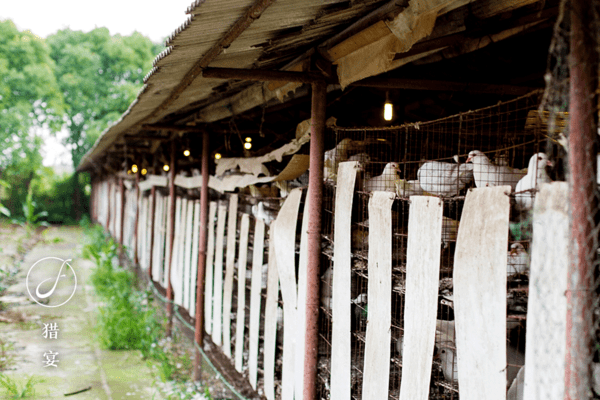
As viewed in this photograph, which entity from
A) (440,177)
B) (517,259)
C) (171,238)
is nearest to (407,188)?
(440,177)

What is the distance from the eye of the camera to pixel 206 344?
27.1 feet

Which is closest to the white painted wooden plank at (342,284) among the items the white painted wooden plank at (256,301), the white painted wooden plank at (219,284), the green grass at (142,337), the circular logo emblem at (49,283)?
the white painted wooden plank at (256,301)

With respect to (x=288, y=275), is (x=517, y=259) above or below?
above

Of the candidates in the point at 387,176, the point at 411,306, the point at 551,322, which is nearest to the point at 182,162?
the point at 387,176

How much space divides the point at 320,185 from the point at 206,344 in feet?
16.2

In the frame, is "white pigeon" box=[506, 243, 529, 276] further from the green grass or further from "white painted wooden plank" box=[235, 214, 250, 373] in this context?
the green grass

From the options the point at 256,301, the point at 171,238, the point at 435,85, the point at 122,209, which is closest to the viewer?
the point at 435,85

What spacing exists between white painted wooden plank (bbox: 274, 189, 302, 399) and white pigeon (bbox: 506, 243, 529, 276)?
2.20 meters

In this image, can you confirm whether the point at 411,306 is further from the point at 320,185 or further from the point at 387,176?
the point at 320,185

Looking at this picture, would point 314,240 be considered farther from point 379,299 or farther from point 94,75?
point 94,75

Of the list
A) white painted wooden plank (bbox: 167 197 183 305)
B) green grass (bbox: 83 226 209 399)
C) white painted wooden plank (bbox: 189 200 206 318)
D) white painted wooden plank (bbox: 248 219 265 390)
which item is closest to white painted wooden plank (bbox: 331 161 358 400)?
white painted wooden plank (bbox: 248 219 265 390)

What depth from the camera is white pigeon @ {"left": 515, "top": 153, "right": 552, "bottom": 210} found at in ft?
8.09

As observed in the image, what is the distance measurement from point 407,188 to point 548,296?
5.32 ft

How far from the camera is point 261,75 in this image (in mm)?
3988
